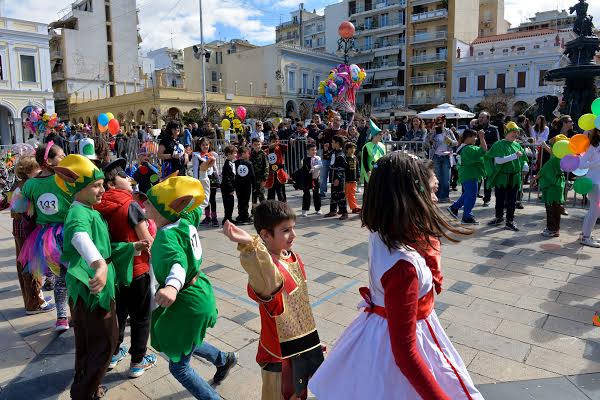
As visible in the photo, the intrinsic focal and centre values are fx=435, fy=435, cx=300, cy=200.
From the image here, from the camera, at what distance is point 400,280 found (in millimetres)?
1581

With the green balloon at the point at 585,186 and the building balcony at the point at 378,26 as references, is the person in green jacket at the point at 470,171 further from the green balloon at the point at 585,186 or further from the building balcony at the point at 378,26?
the building balcony at the point at 378,26

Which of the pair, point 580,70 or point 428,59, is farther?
point 428,59

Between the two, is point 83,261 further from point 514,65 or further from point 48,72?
point 514,65

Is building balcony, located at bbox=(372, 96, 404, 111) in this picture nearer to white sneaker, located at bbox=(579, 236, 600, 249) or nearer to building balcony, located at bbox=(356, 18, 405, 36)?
building balcony, located at bbox=(356, 18, 405, 36)

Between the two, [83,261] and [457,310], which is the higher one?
[83,261]

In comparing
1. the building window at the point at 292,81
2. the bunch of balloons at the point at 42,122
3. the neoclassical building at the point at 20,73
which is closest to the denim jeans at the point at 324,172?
the bunch of balloons at the point at 42,122

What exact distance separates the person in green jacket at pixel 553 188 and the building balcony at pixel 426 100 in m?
42.3

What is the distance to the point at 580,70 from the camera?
1191cm

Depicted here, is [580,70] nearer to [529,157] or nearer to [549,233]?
[529,157]

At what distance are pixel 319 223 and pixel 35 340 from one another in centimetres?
513

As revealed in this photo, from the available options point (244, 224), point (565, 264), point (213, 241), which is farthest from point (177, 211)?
point (244, 224)

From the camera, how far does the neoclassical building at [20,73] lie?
33375 mm

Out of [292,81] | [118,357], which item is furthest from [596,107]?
[292,81]

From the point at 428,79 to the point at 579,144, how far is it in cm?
4449
